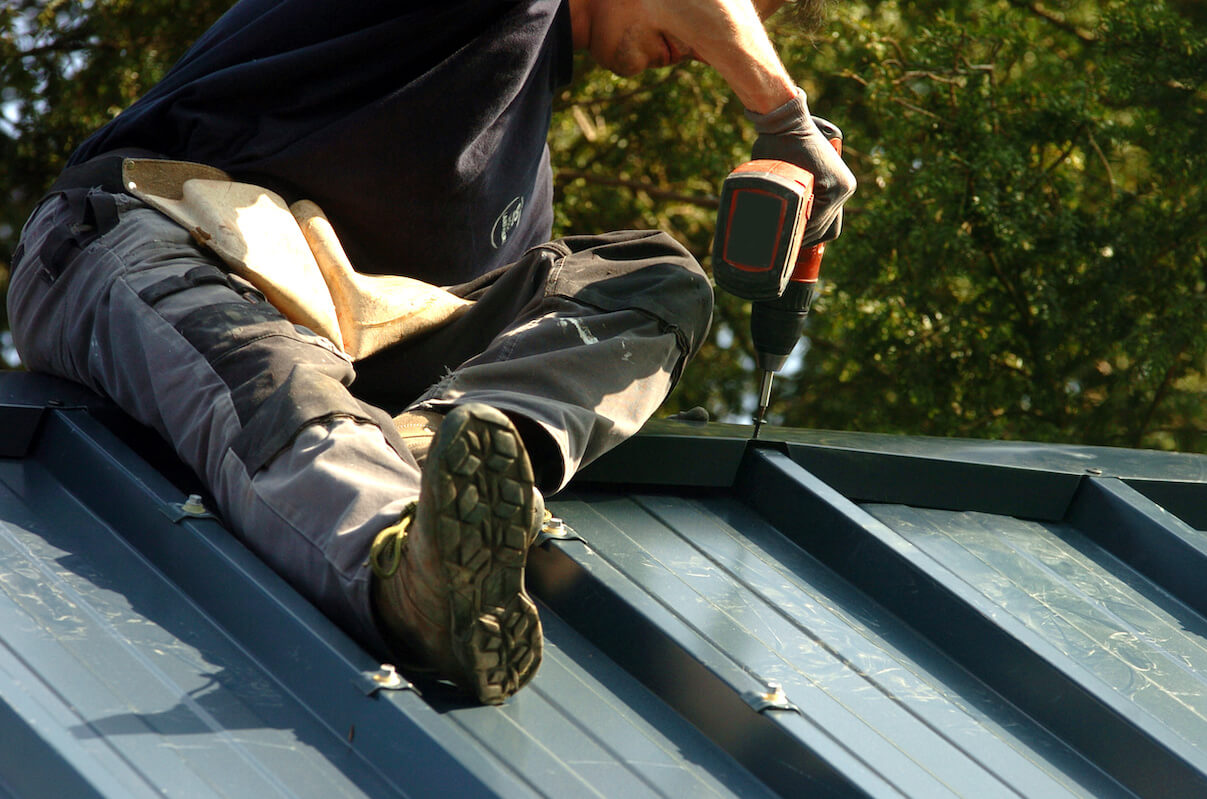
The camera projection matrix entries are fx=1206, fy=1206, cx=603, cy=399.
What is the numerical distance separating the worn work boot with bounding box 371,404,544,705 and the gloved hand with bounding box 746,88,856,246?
106 cm

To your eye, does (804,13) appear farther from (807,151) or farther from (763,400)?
(763,400)

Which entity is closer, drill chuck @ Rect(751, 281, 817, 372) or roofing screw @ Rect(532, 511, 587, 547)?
roofing screw @ Rect(532, 511, 587, 547)

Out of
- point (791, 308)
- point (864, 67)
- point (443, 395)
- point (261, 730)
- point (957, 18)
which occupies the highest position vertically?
point (957, 18)

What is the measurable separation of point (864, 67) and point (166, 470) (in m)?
3.93

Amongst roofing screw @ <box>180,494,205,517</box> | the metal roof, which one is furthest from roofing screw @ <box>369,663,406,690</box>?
roofing screw @ <box>180,494,205,517</box>

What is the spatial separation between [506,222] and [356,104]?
0.41 meters

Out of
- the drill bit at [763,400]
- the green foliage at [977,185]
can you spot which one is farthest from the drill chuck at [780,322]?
the green foliage at [977,185]

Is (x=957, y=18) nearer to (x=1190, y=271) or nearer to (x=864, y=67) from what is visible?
(x=864, y=67)

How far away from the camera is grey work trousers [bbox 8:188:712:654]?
1526 millimetres

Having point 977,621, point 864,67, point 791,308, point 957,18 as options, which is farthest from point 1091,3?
point 977,621

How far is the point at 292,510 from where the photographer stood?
1525 mm

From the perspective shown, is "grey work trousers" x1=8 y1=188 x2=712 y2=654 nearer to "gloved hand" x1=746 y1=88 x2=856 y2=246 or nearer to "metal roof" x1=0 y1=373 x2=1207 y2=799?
"metal roof" x1=0 y1=373 x2=1207 y2=799

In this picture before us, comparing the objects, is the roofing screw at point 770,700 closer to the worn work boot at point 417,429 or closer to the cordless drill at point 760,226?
the worn work boot at point 417,429

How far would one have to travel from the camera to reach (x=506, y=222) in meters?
2.44
